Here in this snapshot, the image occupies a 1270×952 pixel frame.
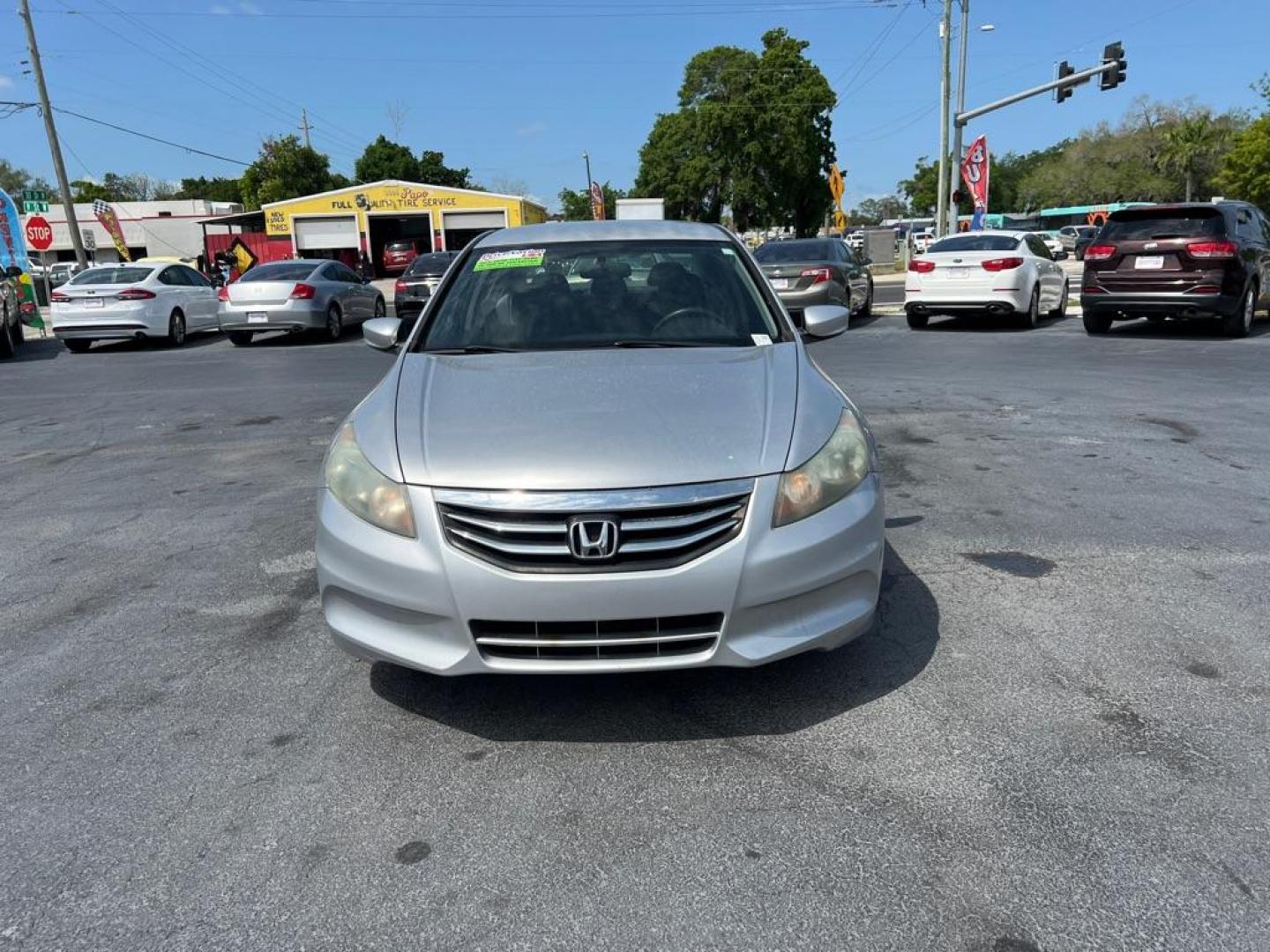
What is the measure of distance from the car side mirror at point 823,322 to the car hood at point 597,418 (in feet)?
3.02

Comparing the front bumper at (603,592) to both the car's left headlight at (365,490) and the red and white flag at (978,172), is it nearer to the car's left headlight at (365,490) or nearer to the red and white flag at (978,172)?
the car's left headlight at (365,490)

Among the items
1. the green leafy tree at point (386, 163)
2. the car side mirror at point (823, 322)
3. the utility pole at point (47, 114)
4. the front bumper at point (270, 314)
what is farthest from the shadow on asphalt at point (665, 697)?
the green leafy tree at point (386, 163)

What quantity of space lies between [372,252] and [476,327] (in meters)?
50.1

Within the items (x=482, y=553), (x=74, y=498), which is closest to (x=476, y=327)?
(x=482, y=553)

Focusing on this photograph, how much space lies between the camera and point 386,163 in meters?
74.5

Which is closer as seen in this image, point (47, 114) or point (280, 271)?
point (280, 271)

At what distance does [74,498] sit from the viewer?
21.2ft

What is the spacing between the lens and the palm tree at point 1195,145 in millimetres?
76688

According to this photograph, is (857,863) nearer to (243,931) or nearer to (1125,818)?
(1125,818)

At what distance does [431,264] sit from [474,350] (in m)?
17.5

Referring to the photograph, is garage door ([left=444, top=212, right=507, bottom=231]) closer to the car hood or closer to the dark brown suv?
the dark brown suv

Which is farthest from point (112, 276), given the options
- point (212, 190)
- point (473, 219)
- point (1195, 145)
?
point (212, 190)

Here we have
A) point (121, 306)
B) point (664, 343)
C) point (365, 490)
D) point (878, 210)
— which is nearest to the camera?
point (365, 490)

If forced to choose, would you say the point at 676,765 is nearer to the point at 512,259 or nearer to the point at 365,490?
the point at 365,490
